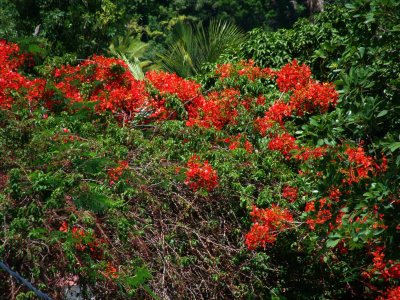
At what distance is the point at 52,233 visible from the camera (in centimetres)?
596

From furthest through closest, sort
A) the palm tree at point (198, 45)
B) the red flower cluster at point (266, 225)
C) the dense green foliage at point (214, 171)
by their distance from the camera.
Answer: the palm tree at point (198, 45) < the red flower cluster at point (266, 225) < the dense green foliage at point (214, 171)

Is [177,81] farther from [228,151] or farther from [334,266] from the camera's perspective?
[334,266]

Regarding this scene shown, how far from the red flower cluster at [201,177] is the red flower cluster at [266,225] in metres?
0.44

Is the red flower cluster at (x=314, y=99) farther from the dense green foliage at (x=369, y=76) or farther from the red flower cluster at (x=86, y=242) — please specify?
the red flower cluster at (x=86, y=242)

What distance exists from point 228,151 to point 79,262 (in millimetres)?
2662

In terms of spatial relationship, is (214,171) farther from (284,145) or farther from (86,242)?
(86,242)

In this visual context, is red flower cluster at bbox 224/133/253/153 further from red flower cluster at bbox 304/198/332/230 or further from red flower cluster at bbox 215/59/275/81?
red flower cluster at bbox 304/198/332/230

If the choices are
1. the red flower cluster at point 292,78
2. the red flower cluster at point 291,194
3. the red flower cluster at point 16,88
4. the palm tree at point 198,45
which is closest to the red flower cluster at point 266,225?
the red flower cluster at point 291,194

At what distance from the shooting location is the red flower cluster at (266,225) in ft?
23.4

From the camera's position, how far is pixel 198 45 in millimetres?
13531

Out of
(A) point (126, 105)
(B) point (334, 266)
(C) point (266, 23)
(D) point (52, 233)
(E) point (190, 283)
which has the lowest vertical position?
(C) point (266, 23)

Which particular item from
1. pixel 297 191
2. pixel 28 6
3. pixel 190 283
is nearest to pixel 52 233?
pixel 190 283

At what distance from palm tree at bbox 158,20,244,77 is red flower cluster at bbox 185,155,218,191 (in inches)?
222

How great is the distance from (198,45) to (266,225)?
677 cm
